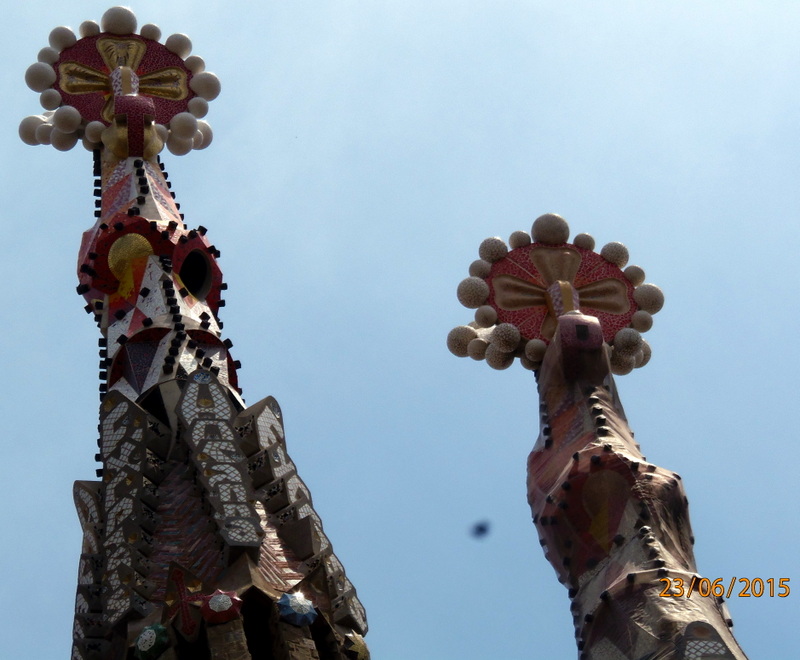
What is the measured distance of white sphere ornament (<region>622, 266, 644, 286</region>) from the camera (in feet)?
33.3

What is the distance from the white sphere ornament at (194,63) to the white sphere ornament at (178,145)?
0.72 m

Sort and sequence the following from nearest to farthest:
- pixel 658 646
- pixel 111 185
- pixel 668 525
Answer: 1. pixel 658 646
2. pixel 668 525
3. pixel 111 185

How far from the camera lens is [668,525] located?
7965 millimetres

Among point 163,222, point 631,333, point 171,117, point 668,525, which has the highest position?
point 171,117

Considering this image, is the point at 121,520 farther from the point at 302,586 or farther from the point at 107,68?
the point at 107,68

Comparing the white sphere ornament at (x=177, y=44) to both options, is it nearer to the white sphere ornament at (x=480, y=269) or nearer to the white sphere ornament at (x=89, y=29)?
the white sphere ornament at (x=89, y=29)

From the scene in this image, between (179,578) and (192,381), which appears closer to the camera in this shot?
(179,578)

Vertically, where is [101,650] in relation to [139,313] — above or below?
below

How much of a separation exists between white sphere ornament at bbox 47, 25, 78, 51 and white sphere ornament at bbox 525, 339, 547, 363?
576cm

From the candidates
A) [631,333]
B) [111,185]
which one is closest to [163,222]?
[111,185]

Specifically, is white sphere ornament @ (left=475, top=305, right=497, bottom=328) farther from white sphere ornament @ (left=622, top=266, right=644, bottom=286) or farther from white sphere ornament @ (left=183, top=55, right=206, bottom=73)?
white sphere ornament @ (left=183, top=55, right=206, bottom=73)

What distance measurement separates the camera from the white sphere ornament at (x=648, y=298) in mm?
10031

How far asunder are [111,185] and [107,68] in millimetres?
1396

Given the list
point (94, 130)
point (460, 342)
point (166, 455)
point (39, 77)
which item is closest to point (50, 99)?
point (39, 77)
